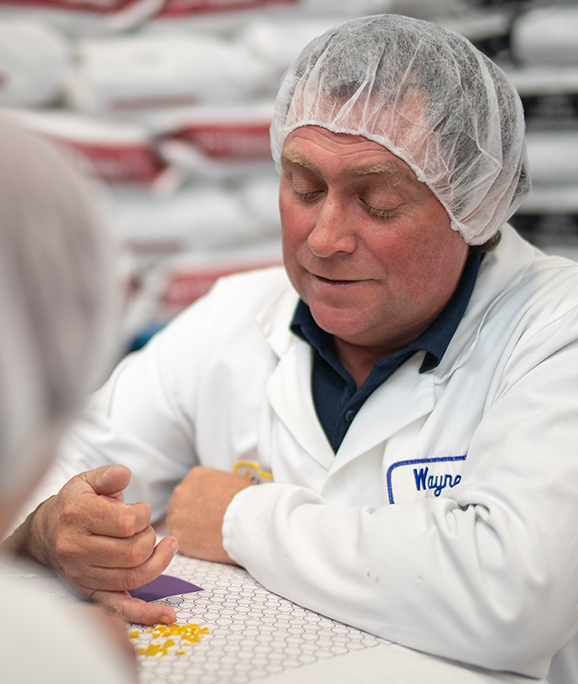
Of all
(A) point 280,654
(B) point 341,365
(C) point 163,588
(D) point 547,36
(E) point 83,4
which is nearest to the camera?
(A) point 280,654

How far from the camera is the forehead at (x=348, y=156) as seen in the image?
1017mm

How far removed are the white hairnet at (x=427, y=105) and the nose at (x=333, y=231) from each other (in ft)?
0.36

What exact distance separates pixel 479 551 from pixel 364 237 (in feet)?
1.54

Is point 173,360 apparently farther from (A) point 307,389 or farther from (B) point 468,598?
(B) point 468,598

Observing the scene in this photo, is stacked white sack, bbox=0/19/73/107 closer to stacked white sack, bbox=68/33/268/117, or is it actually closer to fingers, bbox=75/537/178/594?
stacked white sack, bbox=68/33/268/117

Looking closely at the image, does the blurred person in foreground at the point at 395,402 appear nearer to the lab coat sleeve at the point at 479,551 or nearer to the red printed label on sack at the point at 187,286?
the lab coat sleeve at the point at 479,551

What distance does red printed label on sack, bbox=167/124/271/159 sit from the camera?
211 centimetres

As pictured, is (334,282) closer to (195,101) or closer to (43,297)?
(43,297)

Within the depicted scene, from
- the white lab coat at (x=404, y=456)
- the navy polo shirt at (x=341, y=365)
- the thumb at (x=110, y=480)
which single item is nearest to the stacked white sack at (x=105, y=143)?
the white lab coat at (x=404, y=456)

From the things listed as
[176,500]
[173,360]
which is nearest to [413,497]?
[176,500]

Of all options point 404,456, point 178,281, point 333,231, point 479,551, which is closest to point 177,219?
point 178,281

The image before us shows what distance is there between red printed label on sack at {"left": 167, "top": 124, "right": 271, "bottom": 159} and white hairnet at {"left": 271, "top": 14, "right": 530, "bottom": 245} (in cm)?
103

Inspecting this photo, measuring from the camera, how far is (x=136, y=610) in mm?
866

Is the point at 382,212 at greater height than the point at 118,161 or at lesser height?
greater
